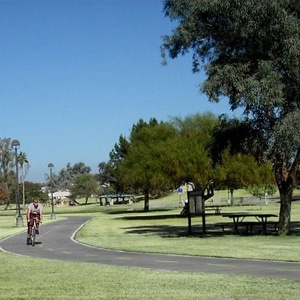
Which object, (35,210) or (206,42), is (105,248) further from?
(206,42)

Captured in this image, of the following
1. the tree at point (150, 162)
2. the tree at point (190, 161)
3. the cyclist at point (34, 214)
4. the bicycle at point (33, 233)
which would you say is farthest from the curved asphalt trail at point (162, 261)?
the tree at point (150, 162)

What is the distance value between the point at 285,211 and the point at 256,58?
6718 mm

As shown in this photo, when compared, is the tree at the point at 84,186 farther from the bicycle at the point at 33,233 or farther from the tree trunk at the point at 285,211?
the bicycle at the point at 33,233

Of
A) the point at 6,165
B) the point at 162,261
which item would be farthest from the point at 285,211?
the point at 6,165

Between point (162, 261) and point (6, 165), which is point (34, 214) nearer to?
point (162, 261)

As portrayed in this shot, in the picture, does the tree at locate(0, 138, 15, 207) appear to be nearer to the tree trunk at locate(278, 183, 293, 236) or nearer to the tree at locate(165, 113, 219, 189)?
the tree at locate(165, 113, 219, 189)

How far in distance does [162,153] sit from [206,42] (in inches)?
934

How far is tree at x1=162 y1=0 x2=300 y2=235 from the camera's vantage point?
905 inches

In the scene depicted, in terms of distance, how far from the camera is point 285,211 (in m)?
26.5

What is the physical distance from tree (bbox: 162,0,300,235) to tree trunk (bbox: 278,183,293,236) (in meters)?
0.04

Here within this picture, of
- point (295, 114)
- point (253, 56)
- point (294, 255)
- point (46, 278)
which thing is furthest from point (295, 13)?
point (46, 278)

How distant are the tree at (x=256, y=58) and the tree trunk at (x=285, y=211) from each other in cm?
4

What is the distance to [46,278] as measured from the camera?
13.2m

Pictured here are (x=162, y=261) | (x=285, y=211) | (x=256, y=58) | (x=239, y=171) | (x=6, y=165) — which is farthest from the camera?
(x=6, y=165)
